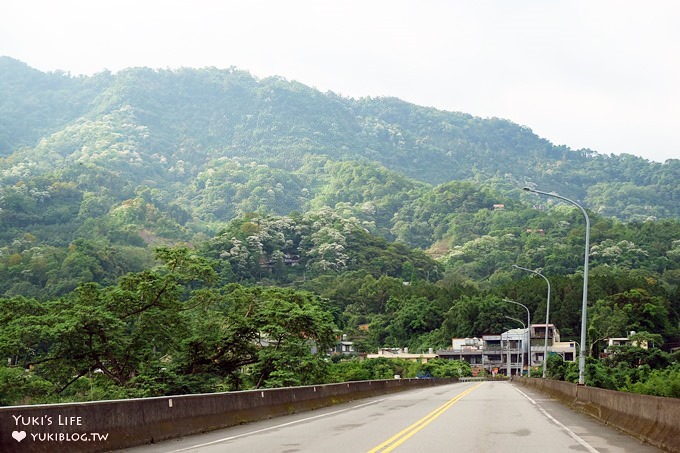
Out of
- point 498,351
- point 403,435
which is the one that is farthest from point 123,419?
point 498,351

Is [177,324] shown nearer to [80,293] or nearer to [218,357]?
[218,357]

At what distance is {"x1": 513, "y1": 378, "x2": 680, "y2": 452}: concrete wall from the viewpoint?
622 inches

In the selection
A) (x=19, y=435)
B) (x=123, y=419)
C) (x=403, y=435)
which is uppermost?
(x=19, y=435)

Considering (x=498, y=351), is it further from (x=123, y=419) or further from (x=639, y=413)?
(x=123, y=419)

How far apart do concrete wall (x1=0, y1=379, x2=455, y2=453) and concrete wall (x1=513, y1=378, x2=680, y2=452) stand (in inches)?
384

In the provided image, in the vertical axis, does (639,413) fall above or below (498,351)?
above

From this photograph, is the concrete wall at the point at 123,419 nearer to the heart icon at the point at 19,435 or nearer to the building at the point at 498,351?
the heart icon at the point at 19,435

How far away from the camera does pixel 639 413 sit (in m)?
19.1

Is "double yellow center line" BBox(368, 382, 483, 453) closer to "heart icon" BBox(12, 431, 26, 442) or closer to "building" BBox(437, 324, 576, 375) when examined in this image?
"heart icon" BBox(12, 431, 26, 442)

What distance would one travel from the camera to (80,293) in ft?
165

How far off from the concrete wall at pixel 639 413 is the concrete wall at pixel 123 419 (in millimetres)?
9764

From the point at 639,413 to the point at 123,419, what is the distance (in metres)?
11.5

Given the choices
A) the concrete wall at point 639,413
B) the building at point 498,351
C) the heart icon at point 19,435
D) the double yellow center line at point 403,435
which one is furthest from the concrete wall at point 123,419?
the building at point 498,351

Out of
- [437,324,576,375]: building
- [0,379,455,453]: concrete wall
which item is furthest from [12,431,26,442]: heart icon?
[437,324,576,375]: building
